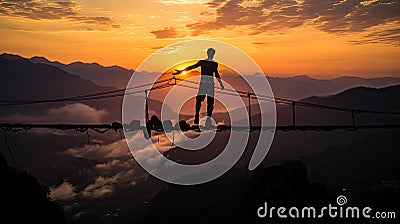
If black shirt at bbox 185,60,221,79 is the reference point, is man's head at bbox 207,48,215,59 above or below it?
above

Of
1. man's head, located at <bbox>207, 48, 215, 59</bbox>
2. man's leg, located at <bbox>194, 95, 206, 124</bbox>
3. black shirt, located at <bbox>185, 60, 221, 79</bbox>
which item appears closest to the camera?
man's head, located at <bbox>207, 48, 215, 59</bbox>

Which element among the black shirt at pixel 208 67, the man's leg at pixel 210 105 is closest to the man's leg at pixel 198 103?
the man's leg at pixel 210 105

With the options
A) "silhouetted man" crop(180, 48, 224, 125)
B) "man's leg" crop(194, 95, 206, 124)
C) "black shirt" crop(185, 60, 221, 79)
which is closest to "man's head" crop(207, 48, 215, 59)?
"silhouetted man" crop(180, 48, 224, 125)

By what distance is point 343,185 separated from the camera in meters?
102

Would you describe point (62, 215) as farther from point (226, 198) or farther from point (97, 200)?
point (97, 200)

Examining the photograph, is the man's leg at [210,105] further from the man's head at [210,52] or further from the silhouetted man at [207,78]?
the man's head at [210,52]

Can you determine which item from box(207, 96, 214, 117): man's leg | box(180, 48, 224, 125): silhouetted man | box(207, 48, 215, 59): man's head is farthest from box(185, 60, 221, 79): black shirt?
box(207, 96, 214, 117): man's leg

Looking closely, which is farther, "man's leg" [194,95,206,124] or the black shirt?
"man's leg" [194,95,206,124]

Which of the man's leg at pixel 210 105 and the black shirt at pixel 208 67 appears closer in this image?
the black shirt at pixel 208 67

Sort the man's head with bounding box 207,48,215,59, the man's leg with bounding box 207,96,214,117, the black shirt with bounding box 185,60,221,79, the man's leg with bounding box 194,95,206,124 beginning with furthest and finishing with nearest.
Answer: the man's leg with bounding box 207,96,214,117 → the man's leg with bounding box 194,95,206,124 → the black shirt with bounding box 185,60,221,79 → the man's head with bounding box 207,48,215,59

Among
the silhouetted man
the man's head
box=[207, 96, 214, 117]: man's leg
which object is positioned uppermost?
the man's head

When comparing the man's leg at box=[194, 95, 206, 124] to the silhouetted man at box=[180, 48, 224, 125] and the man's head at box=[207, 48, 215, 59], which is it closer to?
the silhouetted man at box=[180, 48, 224, 125]

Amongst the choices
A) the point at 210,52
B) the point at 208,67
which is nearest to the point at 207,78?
the point at 208,67

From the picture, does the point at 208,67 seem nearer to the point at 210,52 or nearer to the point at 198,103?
the point at 210,52
